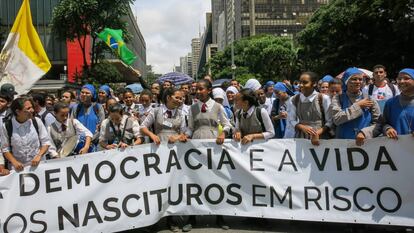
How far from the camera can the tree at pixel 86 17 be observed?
30.1m

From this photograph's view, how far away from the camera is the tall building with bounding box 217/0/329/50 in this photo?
11112 centimetres

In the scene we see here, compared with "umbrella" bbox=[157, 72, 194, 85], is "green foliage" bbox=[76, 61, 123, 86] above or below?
above

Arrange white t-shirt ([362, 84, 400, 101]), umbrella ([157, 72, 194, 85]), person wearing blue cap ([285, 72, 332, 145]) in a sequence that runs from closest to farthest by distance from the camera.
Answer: person wearing blue cap ([285, 72, 332, 145])
white t-shirt ([362, 84, 400, 101])
umbrella ([157, 72, 194, 85])

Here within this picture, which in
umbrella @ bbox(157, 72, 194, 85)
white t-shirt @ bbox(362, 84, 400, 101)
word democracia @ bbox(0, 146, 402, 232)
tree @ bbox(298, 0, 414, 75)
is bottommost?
word democracia @ bbox(0, 146, 402, 232)

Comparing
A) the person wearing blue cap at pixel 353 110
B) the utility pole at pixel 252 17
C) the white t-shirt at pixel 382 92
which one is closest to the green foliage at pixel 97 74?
the white t-shirt at pixel 382 92

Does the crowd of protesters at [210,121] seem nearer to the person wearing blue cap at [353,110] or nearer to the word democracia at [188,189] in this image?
the person wearing blue cap at [353,110]

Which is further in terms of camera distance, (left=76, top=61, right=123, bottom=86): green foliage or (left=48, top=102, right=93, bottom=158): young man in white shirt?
(left=76, top=61, right=123, bottom=86): green foliage

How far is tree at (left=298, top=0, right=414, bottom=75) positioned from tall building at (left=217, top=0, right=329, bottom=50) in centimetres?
6970

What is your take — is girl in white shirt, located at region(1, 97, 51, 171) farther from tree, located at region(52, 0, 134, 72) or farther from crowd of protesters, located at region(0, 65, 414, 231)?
tree, located at region(52, 0, 134, 72)

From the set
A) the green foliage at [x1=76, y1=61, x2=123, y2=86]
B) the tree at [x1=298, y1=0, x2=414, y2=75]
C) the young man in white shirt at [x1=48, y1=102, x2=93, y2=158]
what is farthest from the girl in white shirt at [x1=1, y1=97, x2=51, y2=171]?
the green foliage at [x1=76, y1=61, x2=123, y2=86]

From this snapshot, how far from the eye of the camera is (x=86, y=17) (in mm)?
30719

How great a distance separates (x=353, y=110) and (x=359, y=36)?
31491 mm

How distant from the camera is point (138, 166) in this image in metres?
5.25

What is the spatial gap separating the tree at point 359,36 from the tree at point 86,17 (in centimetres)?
1541
